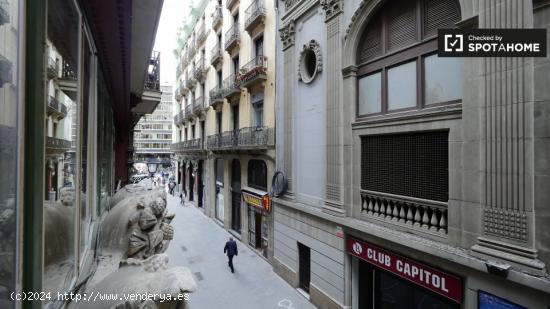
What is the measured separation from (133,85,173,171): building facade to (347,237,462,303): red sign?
6198cm

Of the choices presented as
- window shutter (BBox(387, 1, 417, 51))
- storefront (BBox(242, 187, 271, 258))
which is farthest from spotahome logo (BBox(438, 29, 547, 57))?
storefront (BBox(242, 187, 271, 258))

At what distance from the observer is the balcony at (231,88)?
677 inches

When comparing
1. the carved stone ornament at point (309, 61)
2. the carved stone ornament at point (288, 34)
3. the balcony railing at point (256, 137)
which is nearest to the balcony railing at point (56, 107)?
the carved stone ornament at point (309, 61)

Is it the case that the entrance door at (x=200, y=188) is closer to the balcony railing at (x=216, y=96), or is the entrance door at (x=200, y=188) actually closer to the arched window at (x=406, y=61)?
the balcony railing at (x=216, y=96)

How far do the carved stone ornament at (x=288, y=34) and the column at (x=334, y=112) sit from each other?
7.65ft

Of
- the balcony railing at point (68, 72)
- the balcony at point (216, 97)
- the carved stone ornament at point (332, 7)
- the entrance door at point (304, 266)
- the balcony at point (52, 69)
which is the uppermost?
the carved stone ornament at point (332, 7)

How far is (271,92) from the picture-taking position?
14211mm

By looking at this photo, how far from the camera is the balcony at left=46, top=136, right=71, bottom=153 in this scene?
2129mm

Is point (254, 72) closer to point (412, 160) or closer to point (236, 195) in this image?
point (236, 195)

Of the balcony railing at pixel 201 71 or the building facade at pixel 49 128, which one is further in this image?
the balcony railing at pixel 201 71

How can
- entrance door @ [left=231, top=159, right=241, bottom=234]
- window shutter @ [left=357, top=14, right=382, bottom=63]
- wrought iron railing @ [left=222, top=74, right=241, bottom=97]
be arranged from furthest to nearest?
entrance door @ [left=231, top=159, right=241, bottom=234]
wrought iron railing @ [left=222, top=74, right=241, bottom=97]
window shutter @ [left=357, top=14, right=382, bottom=63]

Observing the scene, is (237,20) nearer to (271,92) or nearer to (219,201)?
(271,92)

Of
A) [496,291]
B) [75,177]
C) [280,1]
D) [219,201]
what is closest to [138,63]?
[75,177]

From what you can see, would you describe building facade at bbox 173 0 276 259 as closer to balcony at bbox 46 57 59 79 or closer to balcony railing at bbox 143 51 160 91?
balcony railing at bbox 143 51 160 91
